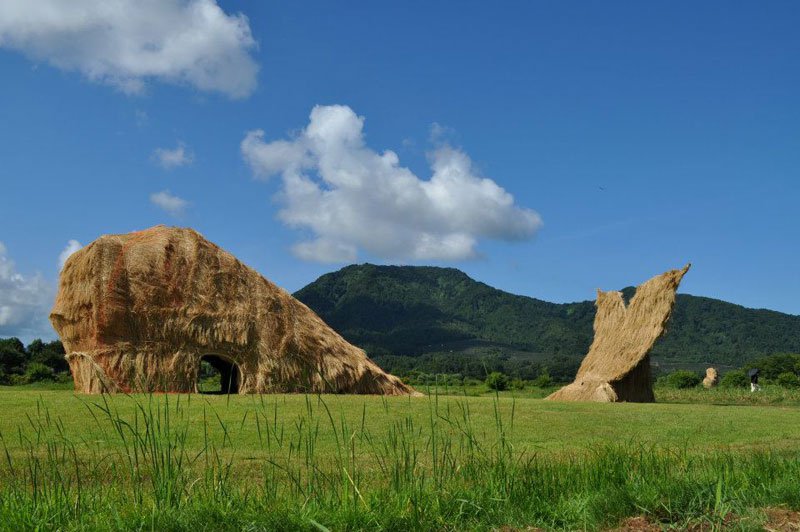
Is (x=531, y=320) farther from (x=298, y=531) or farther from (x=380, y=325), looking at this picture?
(x=298, y=531)

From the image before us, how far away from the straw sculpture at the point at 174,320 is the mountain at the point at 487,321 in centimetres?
7456

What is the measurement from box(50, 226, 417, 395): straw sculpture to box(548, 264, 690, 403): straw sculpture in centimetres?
712

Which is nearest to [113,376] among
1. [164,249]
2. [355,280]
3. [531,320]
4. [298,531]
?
[164,249]

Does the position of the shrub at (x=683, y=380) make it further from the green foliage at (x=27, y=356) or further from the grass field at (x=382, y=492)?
the grass field at (x=382, y=492)

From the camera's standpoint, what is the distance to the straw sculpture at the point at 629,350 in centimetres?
2119

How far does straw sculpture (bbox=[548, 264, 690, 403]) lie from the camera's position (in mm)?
21188

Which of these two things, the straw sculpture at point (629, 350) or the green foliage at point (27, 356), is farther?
the green foliage at point (27, 356)

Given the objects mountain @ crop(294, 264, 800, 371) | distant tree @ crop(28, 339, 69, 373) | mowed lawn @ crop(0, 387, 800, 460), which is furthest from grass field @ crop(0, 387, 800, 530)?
mountain @ crop(294, 264, 800, 371)

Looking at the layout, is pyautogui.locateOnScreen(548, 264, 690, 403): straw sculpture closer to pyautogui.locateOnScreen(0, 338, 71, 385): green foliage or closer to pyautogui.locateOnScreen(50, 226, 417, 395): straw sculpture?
pyautogui.locateOnScreen(50, 226, 417, 395): straw sculpture

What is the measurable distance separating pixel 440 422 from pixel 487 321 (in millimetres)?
119680

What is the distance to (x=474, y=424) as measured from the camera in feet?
37.9

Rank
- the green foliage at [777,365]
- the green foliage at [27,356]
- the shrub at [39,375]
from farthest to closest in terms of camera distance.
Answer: the green foliage at [777,365] < the green foliage at [27,356] < the shrub at [39,375]

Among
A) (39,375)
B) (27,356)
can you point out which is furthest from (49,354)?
(39,375)

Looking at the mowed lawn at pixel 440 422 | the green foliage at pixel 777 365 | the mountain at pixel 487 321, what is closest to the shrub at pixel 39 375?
the mowed lawn at pixel 440 422
